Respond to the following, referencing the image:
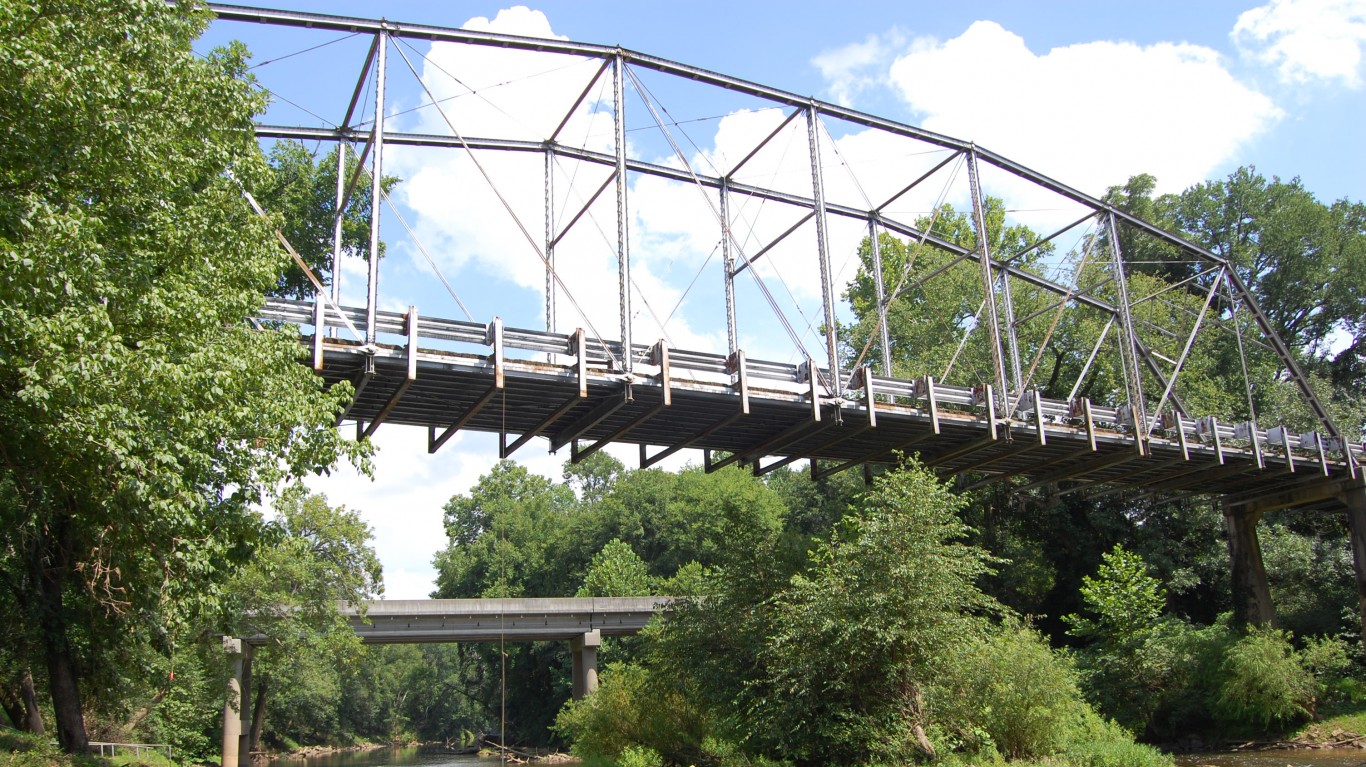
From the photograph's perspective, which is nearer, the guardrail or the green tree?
the green tree

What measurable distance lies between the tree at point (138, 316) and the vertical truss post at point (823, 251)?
1277cm

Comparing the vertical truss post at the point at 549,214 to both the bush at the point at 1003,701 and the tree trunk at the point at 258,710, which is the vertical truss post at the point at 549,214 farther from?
the tree trunk at the point at 258,710

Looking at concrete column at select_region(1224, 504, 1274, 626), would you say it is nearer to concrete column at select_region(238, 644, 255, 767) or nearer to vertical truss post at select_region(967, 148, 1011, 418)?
vertical truss post at select_region(967, 148, 1011, 418)

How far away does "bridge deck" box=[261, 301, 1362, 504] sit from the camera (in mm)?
21484

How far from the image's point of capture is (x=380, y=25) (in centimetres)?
2291

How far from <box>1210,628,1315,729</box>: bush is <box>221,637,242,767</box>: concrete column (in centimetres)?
3726

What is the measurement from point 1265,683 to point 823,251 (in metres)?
22.3

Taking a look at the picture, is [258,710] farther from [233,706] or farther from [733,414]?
[733,414]

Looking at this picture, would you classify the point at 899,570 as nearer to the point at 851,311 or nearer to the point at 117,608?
the point at 117,608

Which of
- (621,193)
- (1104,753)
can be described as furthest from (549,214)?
(1104,753)

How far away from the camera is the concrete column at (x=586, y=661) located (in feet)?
167

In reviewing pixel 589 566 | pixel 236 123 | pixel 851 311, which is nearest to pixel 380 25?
pixel 236 123

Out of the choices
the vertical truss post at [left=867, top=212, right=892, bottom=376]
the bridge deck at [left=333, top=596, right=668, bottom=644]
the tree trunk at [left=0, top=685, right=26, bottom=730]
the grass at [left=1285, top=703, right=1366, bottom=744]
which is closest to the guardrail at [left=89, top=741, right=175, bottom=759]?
the tree trunk at [left=0, top=685, right=26, bottom=730]

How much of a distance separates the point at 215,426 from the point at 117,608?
3688 millimetres
